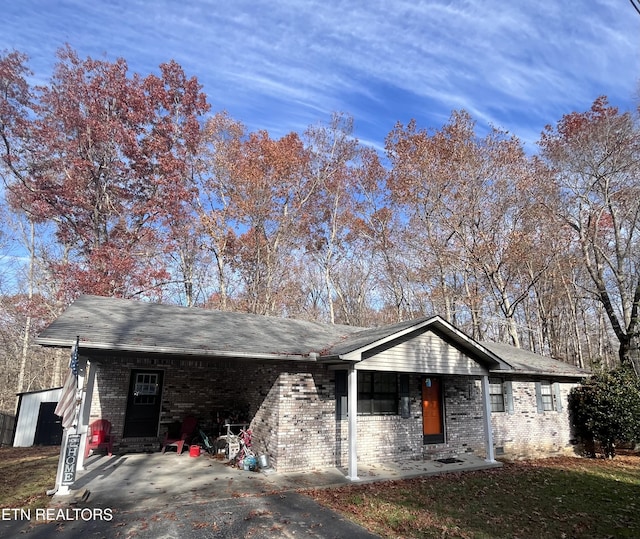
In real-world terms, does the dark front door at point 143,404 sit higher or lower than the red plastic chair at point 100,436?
higher

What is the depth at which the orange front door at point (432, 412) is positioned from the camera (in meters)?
10.8

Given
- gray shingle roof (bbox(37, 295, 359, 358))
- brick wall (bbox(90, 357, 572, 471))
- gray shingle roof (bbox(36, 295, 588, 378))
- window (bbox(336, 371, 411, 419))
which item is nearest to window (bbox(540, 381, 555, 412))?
brick wall (bbox(90, 357, 572, 471))

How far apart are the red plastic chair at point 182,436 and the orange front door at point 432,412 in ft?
20.3

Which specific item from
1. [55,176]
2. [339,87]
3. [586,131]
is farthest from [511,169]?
[55,176]

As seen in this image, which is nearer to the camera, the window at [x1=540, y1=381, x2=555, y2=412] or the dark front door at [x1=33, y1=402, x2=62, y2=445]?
the window at [x1=540, y1=381, x2=555, y2=412]

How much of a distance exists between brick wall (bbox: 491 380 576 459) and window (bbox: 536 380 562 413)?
14cm

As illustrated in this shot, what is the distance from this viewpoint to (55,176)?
17906 millimetres

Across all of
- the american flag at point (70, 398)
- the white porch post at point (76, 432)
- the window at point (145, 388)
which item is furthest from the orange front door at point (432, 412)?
the american flag at point (70, 398)

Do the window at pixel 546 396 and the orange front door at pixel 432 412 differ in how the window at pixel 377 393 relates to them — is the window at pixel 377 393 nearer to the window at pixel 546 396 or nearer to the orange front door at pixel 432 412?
the orange front door at pixel 432 412

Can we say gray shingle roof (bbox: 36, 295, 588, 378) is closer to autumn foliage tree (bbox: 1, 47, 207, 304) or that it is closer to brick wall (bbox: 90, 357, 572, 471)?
brick wall (bbox: 90, 357, 572, 471)

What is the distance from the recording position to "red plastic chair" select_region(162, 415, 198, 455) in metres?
9.71

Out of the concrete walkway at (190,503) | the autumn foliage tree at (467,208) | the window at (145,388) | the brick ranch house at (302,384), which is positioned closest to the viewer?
the concrete walkway at (190,503)

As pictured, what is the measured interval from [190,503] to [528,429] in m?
11.0

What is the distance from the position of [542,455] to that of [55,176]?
22474mm
